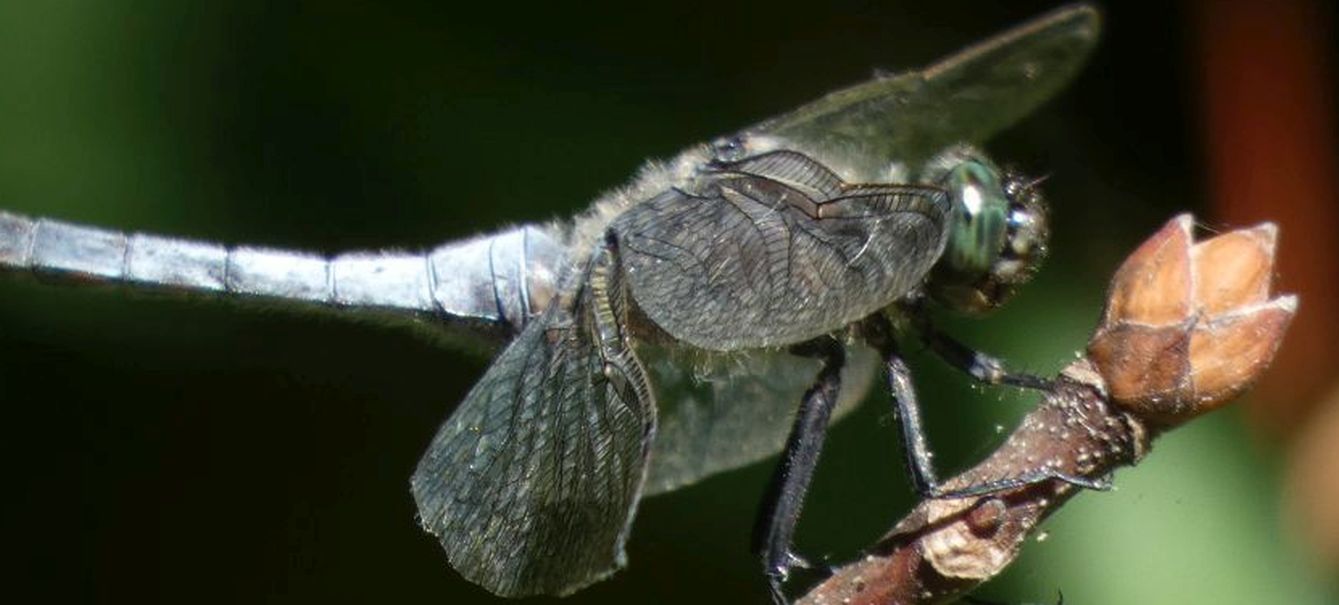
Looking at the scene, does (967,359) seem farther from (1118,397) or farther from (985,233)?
(1118,397)

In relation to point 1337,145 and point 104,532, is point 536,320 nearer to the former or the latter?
point 104,532

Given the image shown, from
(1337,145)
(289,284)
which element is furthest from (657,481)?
(1337,145)

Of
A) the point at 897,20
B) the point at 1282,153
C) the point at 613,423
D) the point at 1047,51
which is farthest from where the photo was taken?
the point at 897,20

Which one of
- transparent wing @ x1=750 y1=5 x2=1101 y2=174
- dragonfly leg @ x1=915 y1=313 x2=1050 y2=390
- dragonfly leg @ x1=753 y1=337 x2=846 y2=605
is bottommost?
dragonfly leg @ x1=753 y1=337 x2=846 y2=605

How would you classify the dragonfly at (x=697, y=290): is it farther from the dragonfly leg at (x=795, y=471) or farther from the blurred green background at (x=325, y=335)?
the blurred green background at (x=325, y=335)

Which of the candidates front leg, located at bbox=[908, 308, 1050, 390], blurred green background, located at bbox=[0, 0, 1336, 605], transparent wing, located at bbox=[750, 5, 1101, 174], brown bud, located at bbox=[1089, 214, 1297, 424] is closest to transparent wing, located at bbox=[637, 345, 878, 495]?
front leg, located at bbox=[908, 308, 1050, 390]

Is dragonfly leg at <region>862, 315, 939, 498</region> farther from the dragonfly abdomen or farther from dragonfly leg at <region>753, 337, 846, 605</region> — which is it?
the dragonfly abdomen

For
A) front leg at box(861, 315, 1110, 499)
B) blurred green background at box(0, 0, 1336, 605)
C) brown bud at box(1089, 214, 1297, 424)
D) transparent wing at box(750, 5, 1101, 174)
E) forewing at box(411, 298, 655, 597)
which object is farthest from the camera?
blurred green background at box(0, 0, 1336, 605)
